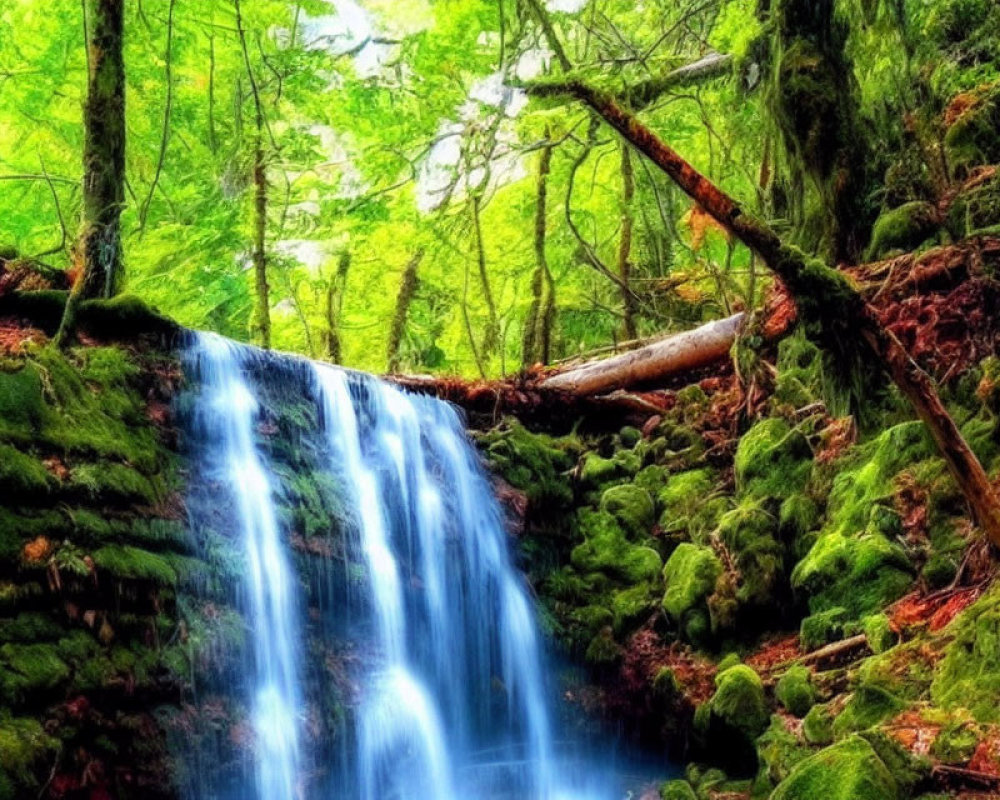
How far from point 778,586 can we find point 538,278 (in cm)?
651

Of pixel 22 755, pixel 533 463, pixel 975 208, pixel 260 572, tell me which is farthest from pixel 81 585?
pixel 975 208

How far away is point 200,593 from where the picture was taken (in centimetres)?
457

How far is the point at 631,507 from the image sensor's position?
6883 mm

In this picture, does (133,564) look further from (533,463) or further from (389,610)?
(533,463)

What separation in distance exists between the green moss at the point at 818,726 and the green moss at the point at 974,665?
559 millimetres

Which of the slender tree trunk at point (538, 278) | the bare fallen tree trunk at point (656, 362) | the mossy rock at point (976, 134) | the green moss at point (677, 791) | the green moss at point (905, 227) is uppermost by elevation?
the slender tree trunk at point (538, 278)

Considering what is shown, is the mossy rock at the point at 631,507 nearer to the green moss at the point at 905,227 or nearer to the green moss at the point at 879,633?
the green moss at the point at 879,633

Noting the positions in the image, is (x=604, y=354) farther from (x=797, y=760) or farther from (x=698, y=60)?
(x=797, y=760)

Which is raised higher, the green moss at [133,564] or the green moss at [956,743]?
the green moss at [133,564]

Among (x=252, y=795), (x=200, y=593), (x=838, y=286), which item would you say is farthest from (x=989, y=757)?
(x=200, y=593)

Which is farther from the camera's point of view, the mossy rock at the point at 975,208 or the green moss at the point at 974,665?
the mossy rock at the point at 975,208

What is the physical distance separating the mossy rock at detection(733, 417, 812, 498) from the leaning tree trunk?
1.62 meters

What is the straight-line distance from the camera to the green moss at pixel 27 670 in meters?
3.39

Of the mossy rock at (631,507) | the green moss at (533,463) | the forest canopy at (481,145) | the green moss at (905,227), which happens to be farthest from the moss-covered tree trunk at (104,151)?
the green moss at (905,227)
